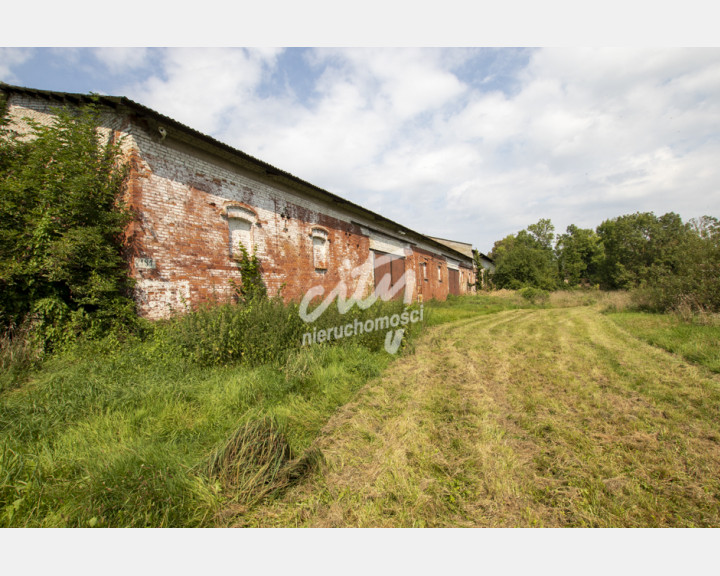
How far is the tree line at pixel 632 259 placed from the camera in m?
9.70

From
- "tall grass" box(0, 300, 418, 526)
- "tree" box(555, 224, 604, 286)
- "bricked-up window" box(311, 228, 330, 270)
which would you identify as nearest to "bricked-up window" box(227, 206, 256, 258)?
"bricked-up window" box(311, 228, 330, 270)

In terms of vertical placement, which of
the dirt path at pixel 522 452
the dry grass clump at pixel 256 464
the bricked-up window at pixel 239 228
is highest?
the bricked-up window at pixel 239 228

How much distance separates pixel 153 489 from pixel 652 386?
19.2ft

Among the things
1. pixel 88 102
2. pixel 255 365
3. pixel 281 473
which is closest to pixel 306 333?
pixel 255 365

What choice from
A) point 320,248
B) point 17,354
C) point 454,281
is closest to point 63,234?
point 17,354

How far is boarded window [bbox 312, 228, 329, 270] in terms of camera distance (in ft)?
35.6

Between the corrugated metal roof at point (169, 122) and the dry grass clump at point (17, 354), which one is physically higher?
the corrugated metal roof at point (169, 122)

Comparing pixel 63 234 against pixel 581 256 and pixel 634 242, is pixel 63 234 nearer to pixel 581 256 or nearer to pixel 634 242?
pixel 634 242

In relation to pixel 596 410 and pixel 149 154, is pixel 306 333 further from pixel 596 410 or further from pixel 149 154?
pixel 149 154

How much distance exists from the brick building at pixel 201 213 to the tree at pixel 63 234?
405mm

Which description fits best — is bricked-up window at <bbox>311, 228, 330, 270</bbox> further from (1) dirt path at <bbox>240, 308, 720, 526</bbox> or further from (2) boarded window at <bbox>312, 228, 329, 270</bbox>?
(1) dirt path at <bbox>240, 308, 720, 526</bbox>

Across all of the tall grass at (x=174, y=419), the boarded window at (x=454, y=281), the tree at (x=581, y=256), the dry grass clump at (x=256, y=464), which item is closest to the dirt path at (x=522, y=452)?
the dry grass clump at (x=256, y=464)

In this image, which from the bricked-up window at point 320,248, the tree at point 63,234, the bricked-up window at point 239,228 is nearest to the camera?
the tree at point 63,234

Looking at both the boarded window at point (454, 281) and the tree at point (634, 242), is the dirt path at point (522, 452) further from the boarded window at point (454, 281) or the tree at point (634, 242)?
the tree at point (634, 242)
